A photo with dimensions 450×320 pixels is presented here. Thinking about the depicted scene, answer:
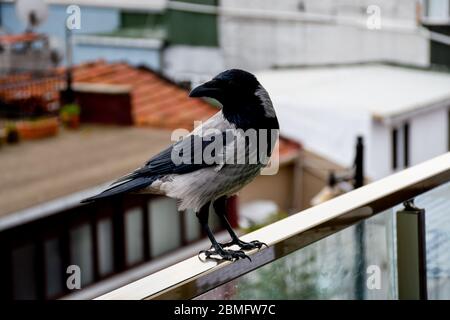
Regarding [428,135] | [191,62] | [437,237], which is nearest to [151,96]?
[428,135]

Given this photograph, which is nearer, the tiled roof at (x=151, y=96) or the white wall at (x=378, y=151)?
the white wall at (x=378, y=151)

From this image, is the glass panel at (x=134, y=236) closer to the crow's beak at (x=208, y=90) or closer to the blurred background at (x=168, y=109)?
the blurred background at (x=168, y=109)

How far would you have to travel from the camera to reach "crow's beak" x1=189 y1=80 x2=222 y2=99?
1577 mm

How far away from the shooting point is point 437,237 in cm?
205

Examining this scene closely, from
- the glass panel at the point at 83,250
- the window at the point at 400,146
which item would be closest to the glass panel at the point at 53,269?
the glass panel at the point at 83,250

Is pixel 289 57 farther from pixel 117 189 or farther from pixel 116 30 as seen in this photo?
pixel 117 189

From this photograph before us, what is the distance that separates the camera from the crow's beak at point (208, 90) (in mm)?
1577

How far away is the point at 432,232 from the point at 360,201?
0.34 meters

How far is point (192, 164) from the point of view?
163 cm

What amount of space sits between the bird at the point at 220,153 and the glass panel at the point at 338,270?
139 mm

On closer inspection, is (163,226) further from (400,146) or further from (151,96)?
(400,146)

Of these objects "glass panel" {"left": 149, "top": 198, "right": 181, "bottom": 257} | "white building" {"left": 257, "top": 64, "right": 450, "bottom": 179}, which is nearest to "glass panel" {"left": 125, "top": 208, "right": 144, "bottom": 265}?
"glass panel" {"left": 149, "top": 198, "right": 181, "bottom": 257}

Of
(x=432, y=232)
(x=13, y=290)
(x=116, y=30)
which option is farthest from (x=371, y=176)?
(x=432, y=232)

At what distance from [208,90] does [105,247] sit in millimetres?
6678
